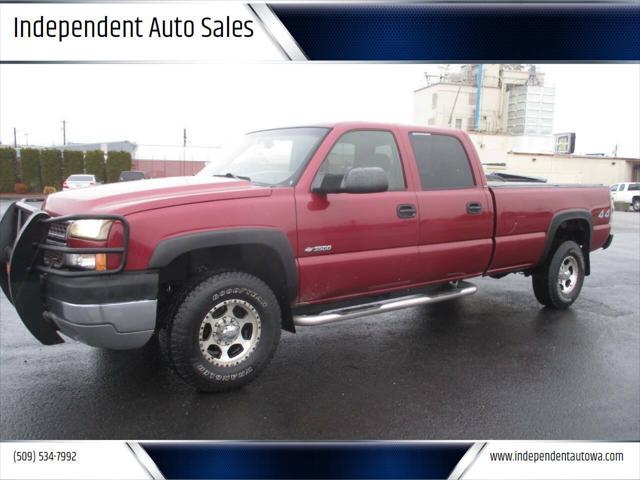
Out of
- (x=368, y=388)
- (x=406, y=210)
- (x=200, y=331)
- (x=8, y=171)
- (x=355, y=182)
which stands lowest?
(x=368, y=388)

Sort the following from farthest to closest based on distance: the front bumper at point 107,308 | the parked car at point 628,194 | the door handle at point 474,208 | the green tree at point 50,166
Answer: the parked car at point 628,194, the green tree at point 50,166, the door handle at point 474,208, the front bumper at point 107,308

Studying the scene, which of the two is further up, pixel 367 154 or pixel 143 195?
pixel 367 154

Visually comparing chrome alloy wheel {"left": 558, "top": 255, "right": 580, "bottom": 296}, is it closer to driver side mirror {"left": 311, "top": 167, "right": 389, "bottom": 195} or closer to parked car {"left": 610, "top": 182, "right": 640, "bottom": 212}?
driver side mirror {"left": 311, "top": 167, "right": 389, "bottom": 195}

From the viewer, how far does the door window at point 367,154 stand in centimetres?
385

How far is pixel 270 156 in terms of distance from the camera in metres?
4.02

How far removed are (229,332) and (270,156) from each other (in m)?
1.51

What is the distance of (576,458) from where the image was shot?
2371 millimetres

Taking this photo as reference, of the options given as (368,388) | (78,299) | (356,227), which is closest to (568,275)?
(356,227)

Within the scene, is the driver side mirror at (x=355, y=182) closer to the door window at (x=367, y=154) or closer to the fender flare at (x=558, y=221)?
the door window at (x=367, y=154)

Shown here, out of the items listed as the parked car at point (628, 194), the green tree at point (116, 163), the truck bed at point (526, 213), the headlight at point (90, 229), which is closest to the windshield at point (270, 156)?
the headlight at point (90, 229)

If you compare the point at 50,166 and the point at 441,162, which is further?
the point at 50,166

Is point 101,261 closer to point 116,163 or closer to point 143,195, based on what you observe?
point 143,195

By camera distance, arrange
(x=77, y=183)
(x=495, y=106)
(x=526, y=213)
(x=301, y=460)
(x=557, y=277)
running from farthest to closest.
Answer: (x=77, y=183), (x=495, y=106), (x=557, y=277), (x=526, y=213), (x=301, y=460)

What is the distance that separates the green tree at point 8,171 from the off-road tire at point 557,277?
46.2 ft
